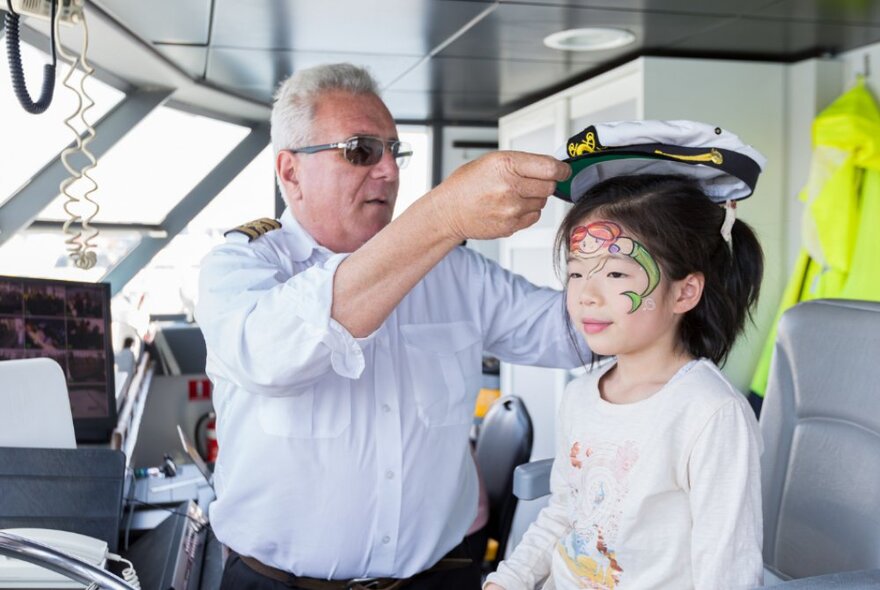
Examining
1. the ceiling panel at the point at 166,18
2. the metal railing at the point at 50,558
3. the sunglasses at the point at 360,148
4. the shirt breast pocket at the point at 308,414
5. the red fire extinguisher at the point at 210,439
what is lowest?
the red fire extinguisher at the point at 210,439

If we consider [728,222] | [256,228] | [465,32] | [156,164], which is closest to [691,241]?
[728,222]

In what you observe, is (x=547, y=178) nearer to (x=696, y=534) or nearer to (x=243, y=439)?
(x=696, y=534)

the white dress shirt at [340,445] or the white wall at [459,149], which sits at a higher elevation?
the white wall at [459,149]

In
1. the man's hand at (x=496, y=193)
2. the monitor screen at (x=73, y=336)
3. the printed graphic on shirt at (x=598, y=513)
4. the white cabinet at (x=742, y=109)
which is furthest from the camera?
the white cabinet at (x=742, y=109)

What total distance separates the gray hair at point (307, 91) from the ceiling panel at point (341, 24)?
1.24 metres

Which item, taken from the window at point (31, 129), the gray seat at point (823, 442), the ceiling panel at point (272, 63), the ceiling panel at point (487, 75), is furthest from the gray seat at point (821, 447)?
the window at point (31, 129)

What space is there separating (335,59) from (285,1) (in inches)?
42.0

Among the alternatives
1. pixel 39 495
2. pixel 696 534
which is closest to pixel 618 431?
pixel 696 534

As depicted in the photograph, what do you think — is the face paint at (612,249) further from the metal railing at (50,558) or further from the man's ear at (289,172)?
the metal railing at (50,558)

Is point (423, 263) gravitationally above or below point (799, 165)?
below

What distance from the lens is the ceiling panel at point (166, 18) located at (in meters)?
3.11

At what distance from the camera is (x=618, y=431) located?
1489mm

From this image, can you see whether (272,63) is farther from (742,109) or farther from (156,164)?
(742,109)

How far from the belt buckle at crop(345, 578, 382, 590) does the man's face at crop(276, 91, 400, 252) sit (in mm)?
706
